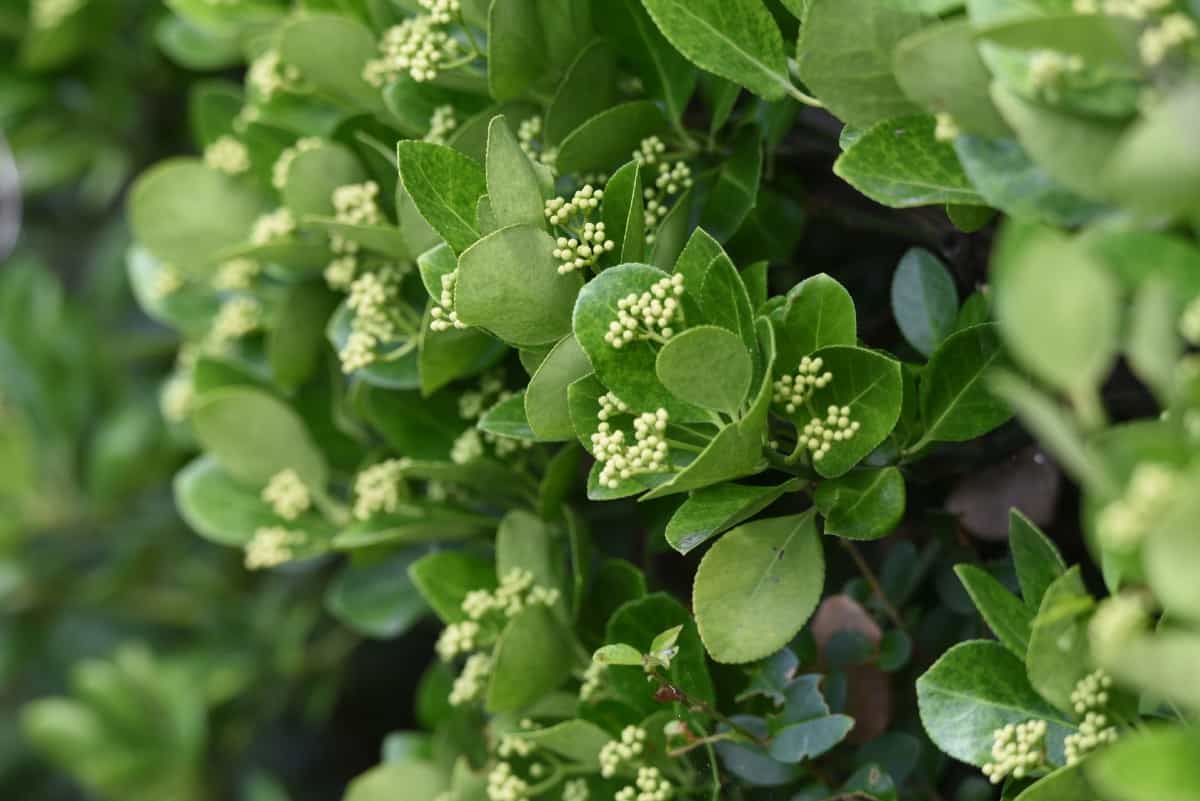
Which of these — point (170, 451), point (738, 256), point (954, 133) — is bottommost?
point (170, 451)

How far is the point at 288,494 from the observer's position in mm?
903

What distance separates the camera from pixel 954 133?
1.74 ft

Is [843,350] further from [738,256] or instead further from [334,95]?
[334,95]

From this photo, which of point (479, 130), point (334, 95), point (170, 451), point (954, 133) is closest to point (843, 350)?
point (954, 133)

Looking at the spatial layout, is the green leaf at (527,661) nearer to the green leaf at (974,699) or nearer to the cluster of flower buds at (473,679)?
the cluster of flower buds at (473,679)

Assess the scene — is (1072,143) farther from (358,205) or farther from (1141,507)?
(358,205)

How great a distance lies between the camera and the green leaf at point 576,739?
0.70m

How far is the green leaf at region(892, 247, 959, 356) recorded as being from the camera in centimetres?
69

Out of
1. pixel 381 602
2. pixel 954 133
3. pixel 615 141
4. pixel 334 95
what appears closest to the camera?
pixel 954 133

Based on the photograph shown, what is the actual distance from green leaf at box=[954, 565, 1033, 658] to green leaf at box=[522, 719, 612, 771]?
9.1 inches

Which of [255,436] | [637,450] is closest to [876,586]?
[637,450]

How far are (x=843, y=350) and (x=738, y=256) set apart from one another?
17 cm

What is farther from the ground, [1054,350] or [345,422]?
[1054,350]

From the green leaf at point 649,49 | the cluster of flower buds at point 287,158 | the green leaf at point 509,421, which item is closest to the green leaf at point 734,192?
the green leaf at point 649,49
